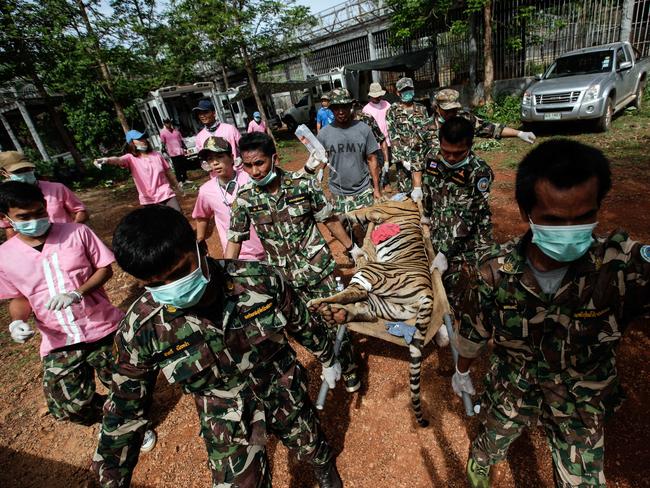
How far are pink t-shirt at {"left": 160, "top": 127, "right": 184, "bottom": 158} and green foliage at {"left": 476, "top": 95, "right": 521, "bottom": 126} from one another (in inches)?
403

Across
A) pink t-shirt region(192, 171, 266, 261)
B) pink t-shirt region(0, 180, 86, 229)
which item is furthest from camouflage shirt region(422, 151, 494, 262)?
pink t-shirt region(0, 180, 86, 229)

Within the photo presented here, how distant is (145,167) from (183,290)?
4.22m

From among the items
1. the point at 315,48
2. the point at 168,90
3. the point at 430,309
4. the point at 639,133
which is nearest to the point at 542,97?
the point at 639,133

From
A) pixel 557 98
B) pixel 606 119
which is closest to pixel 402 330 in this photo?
pixel 557 98

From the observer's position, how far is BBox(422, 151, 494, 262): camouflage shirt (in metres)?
2.61

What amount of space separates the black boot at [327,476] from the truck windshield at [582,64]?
429 inches

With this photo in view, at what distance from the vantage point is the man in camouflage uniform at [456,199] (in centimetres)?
256

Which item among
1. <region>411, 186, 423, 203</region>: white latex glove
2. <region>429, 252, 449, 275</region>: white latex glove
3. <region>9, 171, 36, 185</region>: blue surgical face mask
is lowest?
<region>429, 252, 449, 275</region>: white latex glove

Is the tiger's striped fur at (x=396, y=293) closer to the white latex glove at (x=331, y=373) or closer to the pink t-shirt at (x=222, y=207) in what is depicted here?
the white latex glove at (x=331, y=373)

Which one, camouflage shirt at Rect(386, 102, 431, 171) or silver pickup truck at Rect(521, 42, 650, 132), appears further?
silver pickup truck at Rect(521, 42, 650, 132)

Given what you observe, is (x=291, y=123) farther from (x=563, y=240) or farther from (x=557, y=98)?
(x=563, y=240)

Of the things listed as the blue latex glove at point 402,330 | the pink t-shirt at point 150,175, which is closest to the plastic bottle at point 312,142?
the blue latex glove at point 402,330

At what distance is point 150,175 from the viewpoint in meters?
4.90

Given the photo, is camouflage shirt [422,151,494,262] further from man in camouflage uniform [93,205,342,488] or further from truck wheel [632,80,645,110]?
truck wheel [632,80,645,110]
